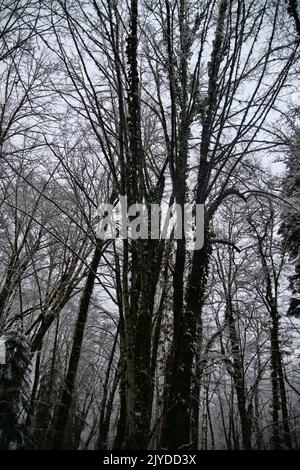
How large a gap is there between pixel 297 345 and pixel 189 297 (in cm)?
1227

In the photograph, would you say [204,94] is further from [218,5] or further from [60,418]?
[60,418]

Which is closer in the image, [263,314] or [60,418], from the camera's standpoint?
[60,418]

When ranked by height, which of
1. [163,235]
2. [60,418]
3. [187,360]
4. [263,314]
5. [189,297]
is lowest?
[60,418]

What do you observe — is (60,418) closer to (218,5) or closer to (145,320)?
(145,320)

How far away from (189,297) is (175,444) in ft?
5.82

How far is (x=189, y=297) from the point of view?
4.38 meters

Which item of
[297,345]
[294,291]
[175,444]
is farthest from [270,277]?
[175,444]

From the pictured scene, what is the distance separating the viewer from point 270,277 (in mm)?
13133

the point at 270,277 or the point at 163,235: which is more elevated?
the point at 270,277
